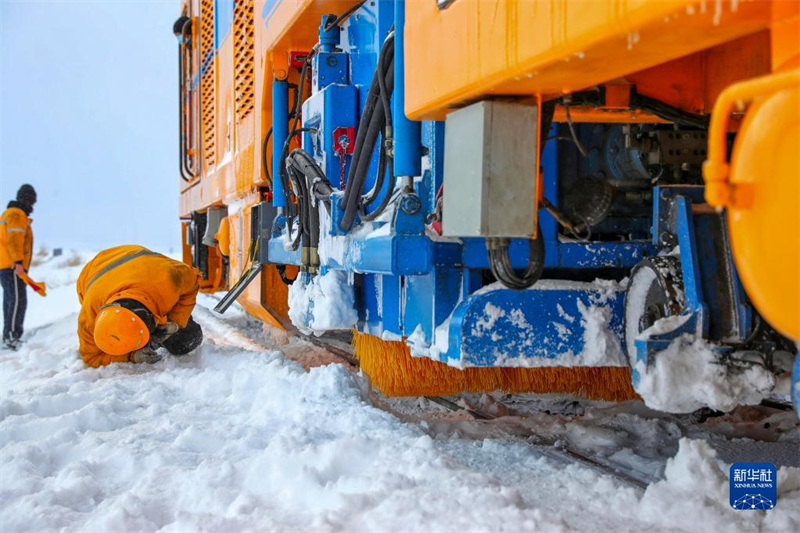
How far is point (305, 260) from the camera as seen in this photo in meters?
3.87

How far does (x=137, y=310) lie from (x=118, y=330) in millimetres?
197

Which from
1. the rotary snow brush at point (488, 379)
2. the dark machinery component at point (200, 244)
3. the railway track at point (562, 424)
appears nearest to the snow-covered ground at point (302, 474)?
the railway track at point (562, 424)

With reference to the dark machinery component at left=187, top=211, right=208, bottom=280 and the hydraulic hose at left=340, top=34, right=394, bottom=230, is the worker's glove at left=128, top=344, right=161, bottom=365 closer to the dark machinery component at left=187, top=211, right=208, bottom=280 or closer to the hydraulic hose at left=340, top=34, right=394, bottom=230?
the hydraulic hose at left=340, top=34, right=394, bottom=230

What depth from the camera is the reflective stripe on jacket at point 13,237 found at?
8109 millimetres

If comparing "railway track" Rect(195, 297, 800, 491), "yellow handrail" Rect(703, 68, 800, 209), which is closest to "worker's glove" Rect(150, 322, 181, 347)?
"railway track" Rect(195, 297, 800, 491)

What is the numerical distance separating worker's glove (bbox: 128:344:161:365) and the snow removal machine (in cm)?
126

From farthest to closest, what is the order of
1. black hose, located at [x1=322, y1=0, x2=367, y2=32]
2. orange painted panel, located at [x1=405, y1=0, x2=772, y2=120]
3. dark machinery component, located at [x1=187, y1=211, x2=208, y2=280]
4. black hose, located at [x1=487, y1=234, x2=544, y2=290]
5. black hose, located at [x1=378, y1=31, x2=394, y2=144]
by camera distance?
dark machinery component, located at [x1=187, y1=211, x2=208, y2=280], black hose, located at [x1=322, y1=0, x2=367, y2=32], black hose, located at [x1=378, y1=31, x2=394, y2=144], black hose, located at [x1=487, y1=234, x2=544, y2=290], orange painted panel, located at [x1=405, y1=0, x2=772, y2=120]

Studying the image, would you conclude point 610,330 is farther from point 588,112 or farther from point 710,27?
point 710,27

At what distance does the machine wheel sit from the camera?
2268mm

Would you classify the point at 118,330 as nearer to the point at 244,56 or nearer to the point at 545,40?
the point at 244,56

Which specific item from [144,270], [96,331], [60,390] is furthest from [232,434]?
[144,270]

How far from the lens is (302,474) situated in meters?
2.55

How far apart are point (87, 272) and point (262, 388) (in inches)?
93.7

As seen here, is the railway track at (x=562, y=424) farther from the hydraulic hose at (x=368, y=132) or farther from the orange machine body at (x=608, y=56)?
the orange machine body at (x=608, y=56)
